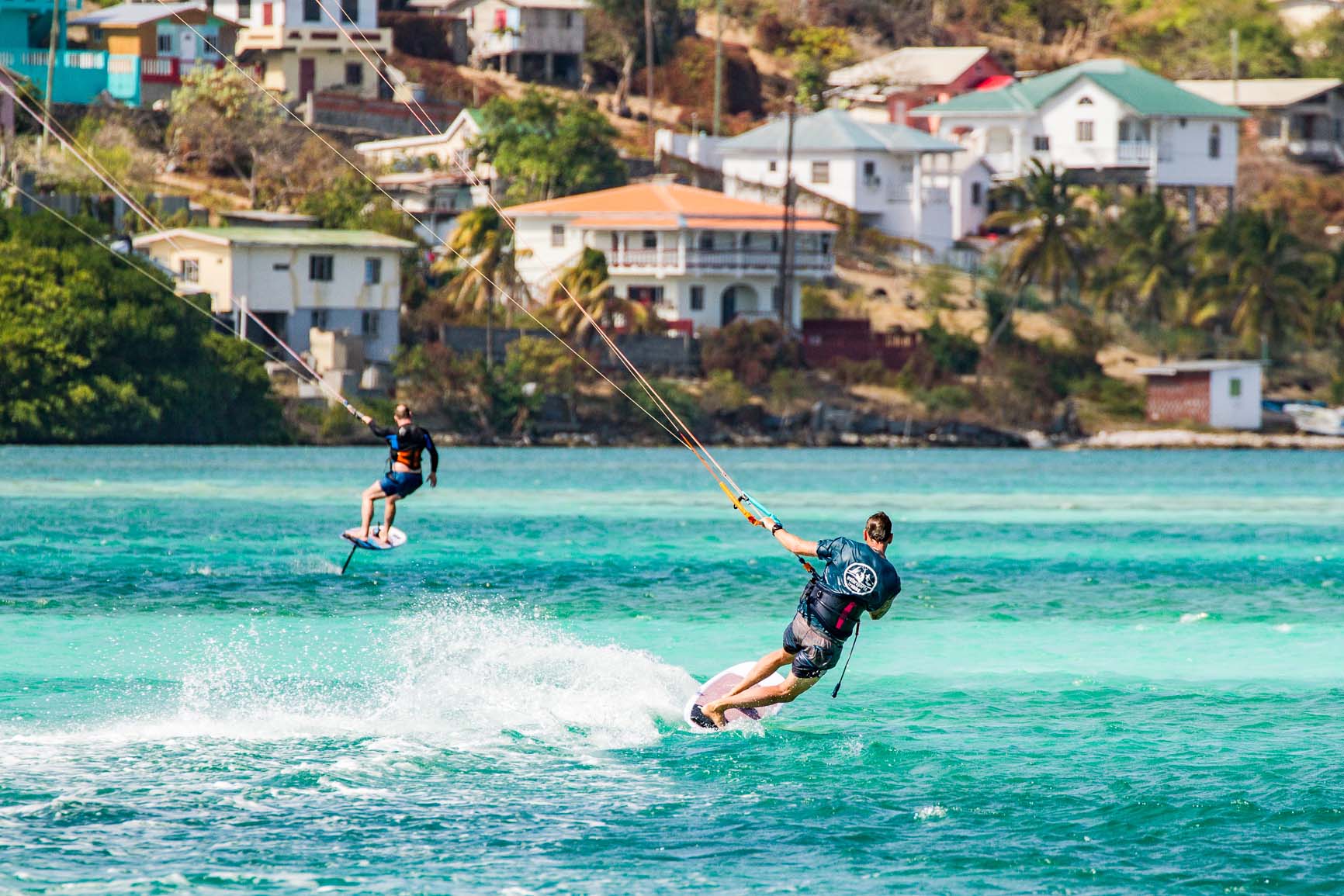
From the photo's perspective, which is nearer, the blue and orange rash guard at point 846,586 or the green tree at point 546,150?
the blue and orange rash guard at point 846,586

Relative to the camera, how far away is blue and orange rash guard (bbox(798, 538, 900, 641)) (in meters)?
15.4

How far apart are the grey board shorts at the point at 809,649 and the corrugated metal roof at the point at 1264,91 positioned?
10199 centimetres

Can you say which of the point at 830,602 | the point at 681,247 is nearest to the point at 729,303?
the point at 681,247

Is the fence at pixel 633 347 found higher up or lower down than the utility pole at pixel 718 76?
lower down

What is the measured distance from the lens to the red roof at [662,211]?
81875 mm

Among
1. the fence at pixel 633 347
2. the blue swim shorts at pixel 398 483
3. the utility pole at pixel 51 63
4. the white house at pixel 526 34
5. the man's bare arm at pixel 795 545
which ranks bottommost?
the blue swim shorts at pixel 398 483

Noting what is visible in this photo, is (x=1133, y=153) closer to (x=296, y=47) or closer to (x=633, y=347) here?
(x=633, y=347)

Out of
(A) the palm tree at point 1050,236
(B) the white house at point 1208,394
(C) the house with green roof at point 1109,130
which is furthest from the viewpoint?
(C) the house with green roof at point 1109,130

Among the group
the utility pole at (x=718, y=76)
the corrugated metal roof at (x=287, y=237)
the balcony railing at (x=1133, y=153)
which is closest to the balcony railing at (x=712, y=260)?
the corrugated metal roof at (x=287, y=237)

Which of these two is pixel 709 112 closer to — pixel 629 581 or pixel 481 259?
pixel 481 259

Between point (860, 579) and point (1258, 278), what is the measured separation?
244 ft

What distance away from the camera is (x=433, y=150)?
9456cm

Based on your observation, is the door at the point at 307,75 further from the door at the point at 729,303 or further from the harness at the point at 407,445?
the harness at the point at 407,445

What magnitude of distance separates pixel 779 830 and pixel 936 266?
7795 centimetres
